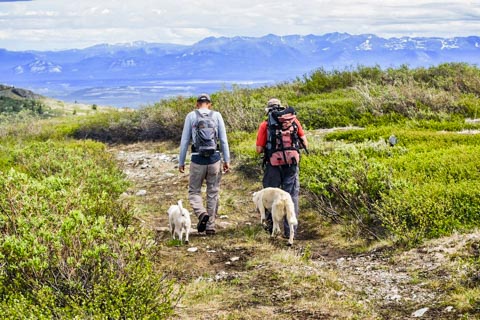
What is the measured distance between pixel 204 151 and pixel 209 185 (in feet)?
2.61

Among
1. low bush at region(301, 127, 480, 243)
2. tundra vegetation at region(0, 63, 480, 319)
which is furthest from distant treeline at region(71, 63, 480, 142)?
low bush at region(301, 127, 480, 243)

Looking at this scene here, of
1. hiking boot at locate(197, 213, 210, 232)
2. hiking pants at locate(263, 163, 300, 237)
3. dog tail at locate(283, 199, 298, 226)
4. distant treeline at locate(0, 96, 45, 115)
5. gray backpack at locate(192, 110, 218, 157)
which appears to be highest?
gray backpack at locate(192, 110, 218, 157)

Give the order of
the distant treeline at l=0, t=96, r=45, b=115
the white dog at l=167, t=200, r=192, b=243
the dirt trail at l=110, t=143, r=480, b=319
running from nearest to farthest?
1. the dirt trail at l=110, t=143, r=480, b=319
2. the white dog at l=167, t=200, r=192, b=243
3. the distant treeline at l=0, t=96, r=45, b=115

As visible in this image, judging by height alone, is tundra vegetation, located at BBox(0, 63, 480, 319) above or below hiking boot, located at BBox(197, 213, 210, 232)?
above

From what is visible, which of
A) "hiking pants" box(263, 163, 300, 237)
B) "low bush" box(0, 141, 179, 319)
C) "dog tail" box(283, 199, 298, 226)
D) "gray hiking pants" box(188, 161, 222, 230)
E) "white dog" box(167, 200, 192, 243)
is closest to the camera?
"low bush" box(0, 141, 179, 319)

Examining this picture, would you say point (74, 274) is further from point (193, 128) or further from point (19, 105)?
point (19, 105)

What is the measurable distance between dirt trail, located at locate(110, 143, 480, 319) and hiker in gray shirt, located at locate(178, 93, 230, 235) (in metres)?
0.43

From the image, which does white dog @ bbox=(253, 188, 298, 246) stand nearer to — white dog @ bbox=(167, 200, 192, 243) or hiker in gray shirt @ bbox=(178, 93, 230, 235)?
hiker in gray shirt @ bbox=(178, 93, 230, 235)

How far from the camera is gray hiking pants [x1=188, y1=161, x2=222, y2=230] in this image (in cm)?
1027

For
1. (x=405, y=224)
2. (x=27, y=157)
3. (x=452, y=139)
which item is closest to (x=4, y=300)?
(x=405, y=224)

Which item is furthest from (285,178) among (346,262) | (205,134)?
(346,262)

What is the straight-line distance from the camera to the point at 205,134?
9.88 meters

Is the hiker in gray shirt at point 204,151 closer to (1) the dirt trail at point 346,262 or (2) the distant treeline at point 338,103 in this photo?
(1) the dirt trail at point 346,262

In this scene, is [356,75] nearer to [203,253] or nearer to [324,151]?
[324,151]
